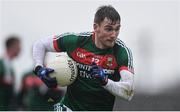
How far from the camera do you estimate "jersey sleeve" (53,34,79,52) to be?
11.2 m

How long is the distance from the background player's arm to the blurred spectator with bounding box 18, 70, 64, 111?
5152 mm

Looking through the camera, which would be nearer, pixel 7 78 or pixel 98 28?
pixel 98 28

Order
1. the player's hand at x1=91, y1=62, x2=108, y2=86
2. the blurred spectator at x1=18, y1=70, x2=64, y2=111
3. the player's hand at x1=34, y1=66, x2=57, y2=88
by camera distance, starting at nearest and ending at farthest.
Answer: the player's hand at x1=91, y1=62, x2=108, y2=86, the player's hand at x1=34, y1=66, x2=57, y2=88, the blurred spectator at x1=18, y1=70, x2=64, y2=111

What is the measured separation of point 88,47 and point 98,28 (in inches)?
16.8

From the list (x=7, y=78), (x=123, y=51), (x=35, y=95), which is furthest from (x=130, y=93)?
(x=35, y=95)

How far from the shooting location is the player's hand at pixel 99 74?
1047cm

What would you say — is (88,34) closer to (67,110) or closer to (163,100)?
(67,110)

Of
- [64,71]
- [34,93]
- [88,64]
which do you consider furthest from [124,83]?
[34,93]

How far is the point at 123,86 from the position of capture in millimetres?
10648

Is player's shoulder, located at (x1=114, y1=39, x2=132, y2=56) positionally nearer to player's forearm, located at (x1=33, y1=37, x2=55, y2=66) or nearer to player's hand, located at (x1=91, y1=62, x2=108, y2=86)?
player's hand, located at (x1=91, y1=62, x2=108, y2=86)

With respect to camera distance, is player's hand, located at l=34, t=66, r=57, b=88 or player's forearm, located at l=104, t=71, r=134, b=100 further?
player's hand, located at l=34, t=66, r=57, b=88

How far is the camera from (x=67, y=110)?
37.1 ft

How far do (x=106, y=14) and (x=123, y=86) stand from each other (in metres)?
0.91

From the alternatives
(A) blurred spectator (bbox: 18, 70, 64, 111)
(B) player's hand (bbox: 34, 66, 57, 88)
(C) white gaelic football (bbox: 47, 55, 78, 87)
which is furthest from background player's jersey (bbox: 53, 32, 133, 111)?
(A) blurred spectator (bbox: 18, 70, 64, 111)
